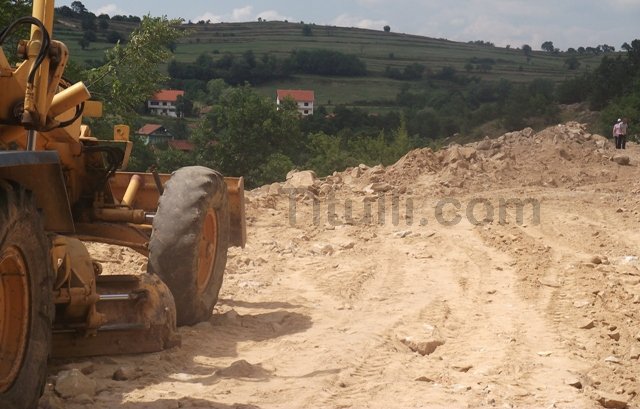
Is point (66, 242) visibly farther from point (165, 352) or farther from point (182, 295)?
point (182, 295)

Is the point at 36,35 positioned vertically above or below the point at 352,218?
above

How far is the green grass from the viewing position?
293 ft

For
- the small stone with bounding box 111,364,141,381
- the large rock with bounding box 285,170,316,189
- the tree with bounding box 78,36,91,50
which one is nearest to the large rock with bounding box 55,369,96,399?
the small stone with bounding box 111,364,141,381

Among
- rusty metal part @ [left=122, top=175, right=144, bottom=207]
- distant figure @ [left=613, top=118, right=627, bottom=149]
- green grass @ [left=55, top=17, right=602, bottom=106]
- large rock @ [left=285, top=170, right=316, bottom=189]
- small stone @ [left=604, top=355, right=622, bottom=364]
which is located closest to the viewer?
small stone @ [left=604, top=355, right=622, bottom=364]

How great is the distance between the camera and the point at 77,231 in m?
7.74

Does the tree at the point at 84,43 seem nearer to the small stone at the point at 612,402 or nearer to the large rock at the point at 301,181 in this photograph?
the large rock at the point at 301,181

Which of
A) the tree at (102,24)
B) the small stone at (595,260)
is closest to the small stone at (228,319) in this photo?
the small stone at (595,260)

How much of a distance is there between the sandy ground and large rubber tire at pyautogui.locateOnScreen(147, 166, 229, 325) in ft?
0.74

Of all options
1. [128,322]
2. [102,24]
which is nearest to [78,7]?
[102,24]

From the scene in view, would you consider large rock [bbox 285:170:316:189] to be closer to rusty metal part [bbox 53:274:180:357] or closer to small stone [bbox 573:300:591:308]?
small stone [bbox 573:300:591:308]

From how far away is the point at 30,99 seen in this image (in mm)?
5426

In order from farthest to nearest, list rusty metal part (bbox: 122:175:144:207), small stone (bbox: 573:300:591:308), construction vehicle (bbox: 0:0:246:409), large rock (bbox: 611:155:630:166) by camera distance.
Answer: large rock (bbox: 611:155:630:166) → rusty metal part (bbox: 122:175:144:207) → small stone (bbox: 573:300:591:308) → construction vehicle (bbox: 0:0:246:409)

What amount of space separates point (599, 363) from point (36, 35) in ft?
12.5

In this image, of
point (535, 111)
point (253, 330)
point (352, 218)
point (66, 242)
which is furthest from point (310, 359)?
point (535, 111)
